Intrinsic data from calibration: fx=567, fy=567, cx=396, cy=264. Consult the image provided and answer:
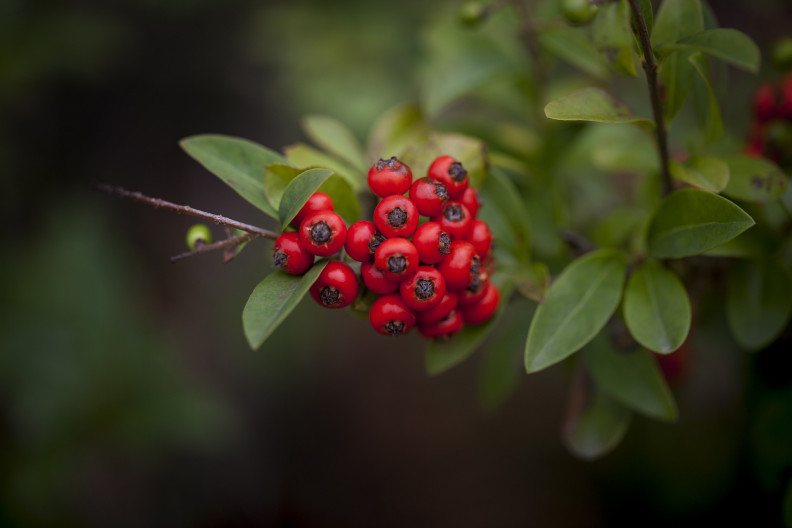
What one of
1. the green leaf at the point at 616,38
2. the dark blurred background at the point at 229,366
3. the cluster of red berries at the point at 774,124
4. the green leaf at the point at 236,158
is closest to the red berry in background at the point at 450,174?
the green leaf at the point at 236,158

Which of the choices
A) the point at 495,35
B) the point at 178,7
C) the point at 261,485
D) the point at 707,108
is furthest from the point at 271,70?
the point at 707,108

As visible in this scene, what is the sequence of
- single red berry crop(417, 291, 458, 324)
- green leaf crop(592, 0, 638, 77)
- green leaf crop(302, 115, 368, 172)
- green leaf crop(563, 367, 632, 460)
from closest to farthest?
single red berry crop(417, 291, 458, 324)
green leaf crop(592, 0, 638, 77)
green leaf crop(302, 115, 368, 172)
green leaf crop(563, 367, 632, 460)

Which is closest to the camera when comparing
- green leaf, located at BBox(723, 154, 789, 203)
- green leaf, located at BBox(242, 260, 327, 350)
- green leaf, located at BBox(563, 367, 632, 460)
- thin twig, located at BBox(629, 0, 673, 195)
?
green leaf, located at BBox(242, 260, 327, 350)

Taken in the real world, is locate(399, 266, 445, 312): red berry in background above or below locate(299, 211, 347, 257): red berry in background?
below

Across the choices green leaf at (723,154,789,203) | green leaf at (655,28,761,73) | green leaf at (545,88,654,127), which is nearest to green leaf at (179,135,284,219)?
green leaf at (545,88,654,127)

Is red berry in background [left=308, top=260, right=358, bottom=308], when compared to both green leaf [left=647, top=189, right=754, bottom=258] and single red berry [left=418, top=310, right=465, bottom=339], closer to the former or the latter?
single red berry [left=418, top=310, right=465, bottom=339]

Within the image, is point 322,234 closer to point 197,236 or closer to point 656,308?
point 197,236

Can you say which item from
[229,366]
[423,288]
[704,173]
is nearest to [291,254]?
[423,288]
